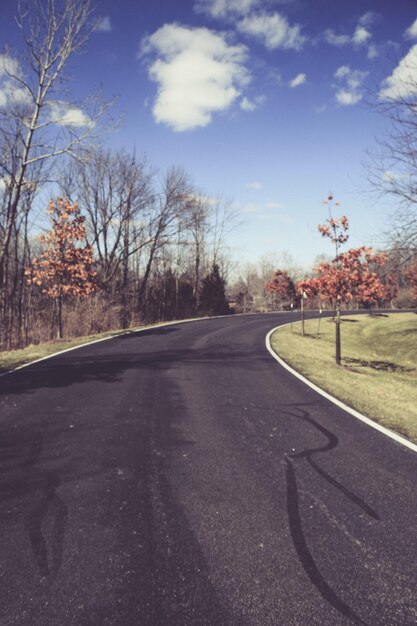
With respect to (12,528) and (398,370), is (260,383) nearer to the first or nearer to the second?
(12,528)

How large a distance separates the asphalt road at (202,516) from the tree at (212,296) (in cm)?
3754

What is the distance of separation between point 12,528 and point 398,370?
1556cm

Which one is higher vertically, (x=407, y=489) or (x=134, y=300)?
(x=134, y=300)

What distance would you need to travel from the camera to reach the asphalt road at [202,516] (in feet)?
8.15

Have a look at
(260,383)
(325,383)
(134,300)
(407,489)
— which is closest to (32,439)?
(407,489)

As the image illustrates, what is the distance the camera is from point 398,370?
50.6ft

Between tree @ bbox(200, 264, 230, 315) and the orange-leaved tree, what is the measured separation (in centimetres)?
2576

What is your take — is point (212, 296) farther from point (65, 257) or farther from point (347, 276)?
point (347, 276)

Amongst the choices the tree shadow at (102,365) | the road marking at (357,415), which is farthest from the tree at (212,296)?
the road marking at (357,415)

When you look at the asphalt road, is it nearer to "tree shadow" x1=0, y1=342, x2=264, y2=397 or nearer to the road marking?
the road marking

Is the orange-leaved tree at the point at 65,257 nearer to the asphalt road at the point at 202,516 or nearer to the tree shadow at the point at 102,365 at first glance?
the tree shadow at the point at 102,365

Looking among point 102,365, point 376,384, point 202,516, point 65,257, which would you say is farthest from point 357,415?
point 65,257

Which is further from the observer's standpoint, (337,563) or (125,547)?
(125,547)

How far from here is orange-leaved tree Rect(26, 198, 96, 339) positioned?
61.2 feet
